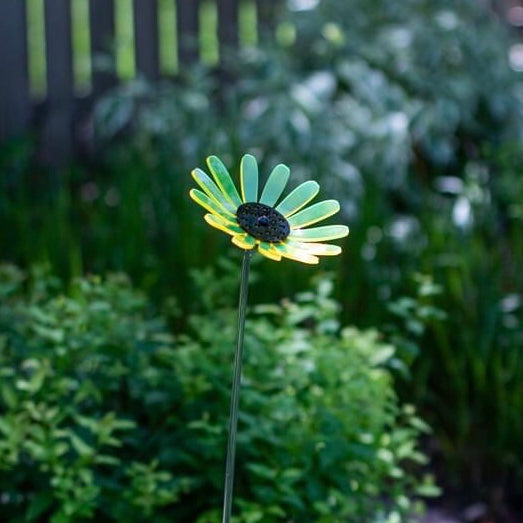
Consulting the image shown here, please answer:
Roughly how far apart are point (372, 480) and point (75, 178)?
8.30 feet

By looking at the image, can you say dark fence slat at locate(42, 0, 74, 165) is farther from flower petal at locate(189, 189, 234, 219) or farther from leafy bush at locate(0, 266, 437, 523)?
flower petal at locate(189, 189, 234, 219)

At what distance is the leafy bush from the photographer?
174 cm

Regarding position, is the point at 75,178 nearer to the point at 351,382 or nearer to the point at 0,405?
the point at 0,405

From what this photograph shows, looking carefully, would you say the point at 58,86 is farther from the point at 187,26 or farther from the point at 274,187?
the point at 274,187

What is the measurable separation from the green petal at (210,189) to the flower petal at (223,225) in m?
0.03

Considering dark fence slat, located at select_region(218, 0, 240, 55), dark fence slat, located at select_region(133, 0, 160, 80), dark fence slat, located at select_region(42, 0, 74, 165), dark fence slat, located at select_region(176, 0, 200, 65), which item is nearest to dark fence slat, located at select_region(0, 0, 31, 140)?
dark fence slat, located at select_region(42, 0, 74, 165)

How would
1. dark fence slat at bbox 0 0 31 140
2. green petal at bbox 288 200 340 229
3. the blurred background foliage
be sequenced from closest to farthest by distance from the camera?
green petal at bbox 288 200 340 229 < the blurred background foliage < dark fence slat at bbox 0 0 31 140

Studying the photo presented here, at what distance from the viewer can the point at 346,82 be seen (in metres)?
4.11

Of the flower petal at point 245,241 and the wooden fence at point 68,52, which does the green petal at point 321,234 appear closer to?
the flower petal at point 245,241

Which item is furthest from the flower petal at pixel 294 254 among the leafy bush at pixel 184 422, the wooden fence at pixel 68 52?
the wooden fence at pixel 68 52

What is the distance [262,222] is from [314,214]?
3.2 inches

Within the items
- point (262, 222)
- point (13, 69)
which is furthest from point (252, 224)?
point (13, 69)

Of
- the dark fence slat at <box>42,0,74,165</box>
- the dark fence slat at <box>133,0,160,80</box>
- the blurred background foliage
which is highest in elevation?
the dark fence slat at <box>133,0,160,80</box>

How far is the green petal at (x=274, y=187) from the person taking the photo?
127cm
